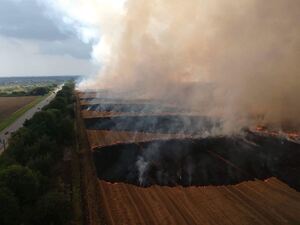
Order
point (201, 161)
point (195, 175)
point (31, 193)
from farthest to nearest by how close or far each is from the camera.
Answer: point (201, 161), point (195, 175), point (31, 193)

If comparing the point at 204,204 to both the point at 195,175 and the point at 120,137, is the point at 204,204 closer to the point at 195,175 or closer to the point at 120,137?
the point at 195,175

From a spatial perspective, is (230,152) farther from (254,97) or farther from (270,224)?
(254,97)

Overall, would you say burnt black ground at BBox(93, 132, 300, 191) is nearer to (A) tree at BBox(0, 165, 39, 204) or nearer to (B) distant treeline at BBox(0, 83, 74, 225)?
(B) distant treeline at BBox(0, 83, 74, 225)

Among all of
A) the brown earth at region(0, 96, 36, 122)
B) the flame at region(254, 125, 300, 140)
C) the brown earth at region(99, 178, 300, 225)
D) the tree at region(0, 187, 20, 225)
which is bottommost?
the brown earth at region(0, 96, 36, 122)

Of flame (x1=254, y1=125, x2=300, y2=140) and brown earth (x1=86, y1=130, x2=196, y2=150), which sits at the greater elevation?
flame (x1=254, y1=125, x2=300, y2=140)

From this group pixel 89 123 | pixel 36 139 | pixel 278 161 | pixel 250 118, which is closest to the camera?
pixel 278 161

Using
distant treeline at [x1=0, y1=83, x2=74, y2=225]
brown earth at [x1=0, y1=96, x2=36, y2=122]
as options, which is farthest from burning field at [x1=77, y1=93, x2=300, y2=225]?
brown earth at [x1=0, y1=96, x2=36, y2=122]

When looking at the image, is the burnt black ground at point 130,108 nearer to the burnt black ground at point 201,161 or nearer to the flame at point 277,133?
the flame at point 277,133

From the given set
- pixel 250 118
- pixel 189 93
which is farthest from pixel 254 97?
pixel 189 93

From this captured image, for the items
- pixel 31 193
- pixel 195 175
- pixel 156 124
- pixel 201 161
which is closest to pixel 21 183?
pixel 31 193
